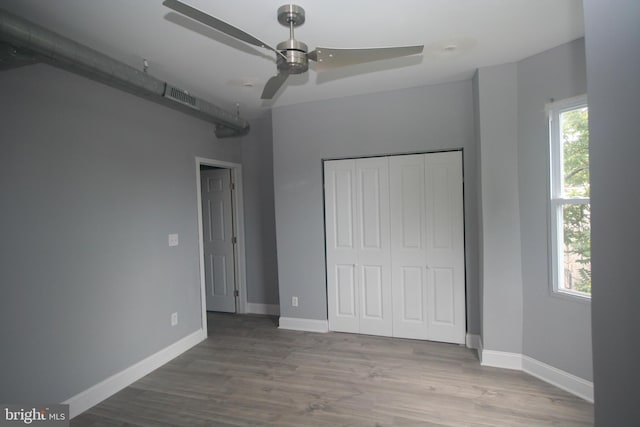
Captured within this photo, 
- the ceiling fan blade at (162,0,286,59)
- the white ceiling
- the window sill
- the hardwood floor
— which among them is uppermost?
the white ceiling

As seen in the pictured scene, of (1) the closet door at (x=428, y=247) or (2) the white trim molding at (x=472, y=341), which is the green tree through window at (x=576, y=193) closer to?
(1) the closet door at (x=428, y=247)

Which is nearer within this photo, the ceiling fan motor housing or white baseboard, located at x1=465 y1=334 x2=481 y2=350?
the ceiling fan motor housing

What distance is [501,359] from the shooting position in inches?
117

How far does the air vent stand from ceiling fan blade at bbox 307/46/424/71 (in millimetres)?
1514

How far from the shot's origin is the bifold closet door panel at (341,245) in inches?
150

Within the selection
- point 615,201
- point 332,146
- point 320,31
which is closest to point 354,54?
point 320,31

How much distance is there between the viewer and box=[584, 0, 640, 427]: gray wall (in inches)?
26.5

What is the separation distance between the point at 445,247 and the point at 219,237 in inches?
122

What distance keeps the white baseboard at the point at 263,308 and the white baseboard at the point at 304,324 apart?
0.54 metres

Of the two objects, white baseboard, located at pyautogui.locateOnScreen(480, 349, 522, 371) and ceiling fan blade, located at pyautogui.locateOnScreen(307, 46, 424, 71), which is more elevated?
ceiling fan blade, located at pyautogui.locateOnScreen(307, 46, 424, 71)

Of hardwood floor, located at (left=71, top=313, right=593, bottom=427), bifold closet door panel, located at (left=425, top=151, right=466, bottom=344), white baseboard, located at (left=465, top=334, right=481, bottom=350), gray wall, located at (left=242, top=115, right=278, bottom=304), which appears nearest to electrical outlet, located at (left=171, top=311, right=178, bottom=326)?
hardwood floor, located at (left=71, top=313, right=593, bottom=427)

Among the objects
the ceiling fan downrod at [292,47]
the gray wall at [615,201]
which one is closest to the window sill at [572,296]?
the gray wall at [615,201]

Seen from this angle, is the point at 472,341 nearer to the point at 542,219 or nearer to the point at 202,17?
the point at 542,219

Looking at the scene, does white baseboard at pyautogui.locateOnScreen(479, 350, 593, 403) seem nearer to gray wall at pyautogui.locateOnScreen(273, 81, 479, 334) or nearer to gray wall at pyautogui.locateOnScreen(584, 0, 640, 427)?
gray wall at pyautogui.locateOnScreen(273, 81, 479, 334)
